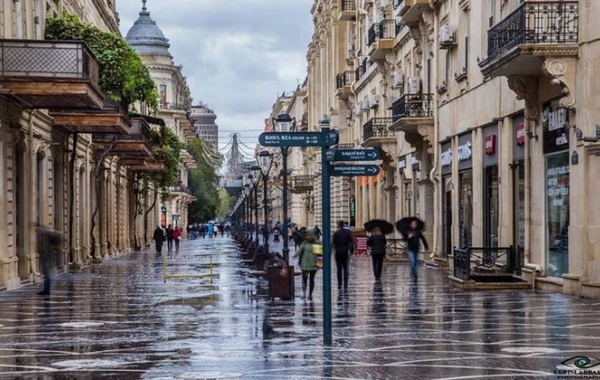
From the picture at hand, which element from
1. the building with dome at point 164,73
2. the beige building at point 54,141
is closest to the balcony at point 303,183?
the building with dome at point 164,73

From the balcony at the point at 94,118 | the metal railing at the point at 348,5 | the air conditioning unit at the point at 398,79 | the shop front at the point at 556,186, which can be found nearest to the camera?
the shop front at the point at 556,186


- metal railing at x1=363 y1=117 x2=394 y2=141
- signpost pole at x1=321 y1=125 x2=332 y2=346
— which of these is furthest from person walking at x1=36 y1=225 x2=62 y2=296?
metal railing at x1=363 y1=117 x2=394 y2=141

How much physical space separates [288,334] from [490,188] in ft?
49.2

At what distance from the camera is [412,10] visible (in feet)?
125

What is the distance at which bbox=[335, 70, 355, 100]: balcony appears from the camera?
64250 mm

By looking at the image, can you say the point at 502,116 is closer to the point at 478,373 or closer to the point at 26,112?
the point at 26,112

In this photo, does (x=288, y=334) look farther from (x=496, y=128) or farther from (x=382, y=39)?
(x=382, y=39)

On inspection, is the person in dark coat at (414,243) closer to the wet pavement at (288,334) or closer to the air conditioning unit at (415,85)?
the wet pavement at (288,334)

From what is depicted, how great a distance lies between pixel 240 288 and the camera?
2700 centimetres

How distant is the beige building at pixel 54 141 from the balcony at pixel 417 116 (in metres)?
9.47

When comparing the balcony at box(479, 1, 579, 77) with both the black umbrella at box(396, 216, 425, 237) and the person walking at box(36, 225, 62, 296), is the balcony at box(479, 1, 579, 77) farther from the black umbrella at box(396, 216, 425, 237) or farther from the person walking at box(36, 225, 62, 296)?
the person walking at box(36, 225, 62, 296)

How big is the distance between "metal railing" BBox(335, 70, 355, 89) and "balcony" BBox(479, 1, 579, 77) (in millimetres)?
40718

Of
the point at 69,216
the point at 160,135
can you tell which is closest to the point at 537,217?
the point at 69,216

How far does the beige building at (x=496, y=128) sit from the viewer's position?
22312mm
